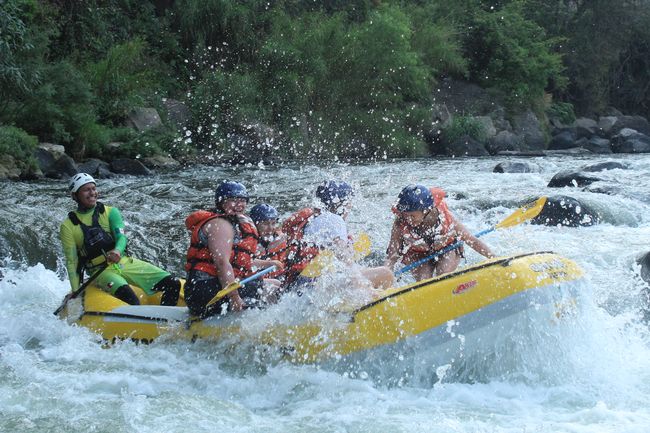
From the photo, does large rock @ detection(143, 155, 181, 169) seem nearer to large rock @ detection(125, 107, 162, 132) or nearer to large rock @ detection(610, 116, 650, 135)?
large rock @ detection(125, 107, 162, 132)

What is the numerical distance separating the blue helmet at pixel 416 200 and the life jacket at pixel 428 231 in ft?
0.44

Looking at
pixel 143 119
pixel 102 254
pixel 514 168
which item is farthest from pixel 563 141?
pixel 102 254

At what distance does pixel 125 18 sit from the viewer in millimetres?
21906

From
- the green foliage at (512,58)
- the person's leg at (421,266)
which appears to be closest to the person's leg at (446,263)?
the person's leg at (421,266)

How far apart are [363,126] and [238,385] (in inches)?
691

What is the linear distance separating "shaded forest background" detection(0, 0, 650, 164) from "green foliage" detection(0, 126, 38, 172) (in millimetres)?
31

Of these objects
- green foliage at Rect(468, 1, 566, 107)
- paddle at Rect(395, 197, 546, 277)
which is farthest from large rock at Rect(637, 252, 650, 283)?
green foliage at Rect(468, 1, 566, 107)

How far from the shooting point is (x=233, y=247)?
5.35m

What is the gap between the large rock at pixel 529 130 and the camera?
25516 mm

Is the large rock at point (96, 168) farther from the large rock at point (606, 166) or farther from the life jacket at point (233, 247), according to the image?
the life jacket at point (233, 247)

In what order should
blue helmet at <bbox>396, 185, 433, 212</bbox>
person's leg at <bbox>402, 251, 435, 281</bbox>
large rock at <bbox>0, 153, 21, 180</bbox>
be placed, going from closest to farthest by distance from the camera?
blue helmet at <bbox>396, 185, 433, 212</bbox>
person's leg at <bbox>402, 251, 435, 281</bbox>
large rock at <bbox>0, 153, 21, 180</bbox>

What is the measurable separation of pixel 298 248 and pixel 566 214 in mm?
5559

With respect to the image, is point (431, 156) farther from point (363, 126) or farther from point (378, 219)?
point (378, 219)

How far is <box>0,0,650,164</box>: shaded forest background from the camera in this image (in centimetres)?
1547
